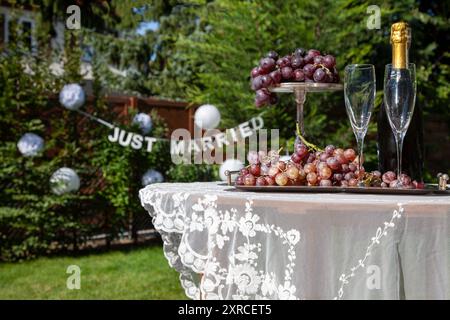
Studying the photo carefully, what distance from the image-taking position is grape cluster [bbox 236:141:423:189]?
178 cm

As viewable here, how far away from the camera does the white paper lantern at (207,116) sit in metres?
5.58

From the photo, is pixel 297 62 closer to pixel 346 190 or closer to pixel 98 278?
pixel 346 190

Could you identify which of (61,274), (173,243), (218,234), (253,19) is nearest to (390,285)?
(218,234)

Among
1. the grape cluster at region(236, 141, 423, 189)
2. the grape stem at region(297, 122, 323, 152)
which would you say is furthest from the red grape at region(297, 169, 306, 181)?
the grape stem at region(297, 122, 323, 152)

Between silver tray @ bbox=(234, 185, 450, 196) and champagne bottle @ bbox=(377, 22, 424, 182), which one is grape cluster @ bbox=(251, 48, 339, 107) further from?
silver tray @ bbox=(234, 185, 450, 196)

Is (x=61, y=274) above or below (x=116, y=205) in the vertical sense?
below

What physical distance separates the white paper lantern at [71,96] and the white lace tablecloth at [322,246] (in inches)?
169

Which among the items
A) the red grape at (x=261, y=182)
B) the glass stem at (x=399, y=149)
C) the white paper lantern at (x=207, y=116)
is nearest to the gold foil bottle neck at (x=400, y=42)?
the glass stem at (x=399, y=149)

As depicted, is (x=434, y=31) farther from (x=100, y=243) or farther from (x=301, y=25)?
(x=100, y=243)

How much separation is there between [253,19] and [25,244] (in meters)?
2.90

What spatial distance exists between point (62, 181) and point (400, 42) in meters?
4.24

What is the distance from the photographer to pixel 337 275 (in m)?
1.50

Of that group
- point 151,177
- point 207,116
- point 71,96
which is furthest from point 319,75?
point 151,177

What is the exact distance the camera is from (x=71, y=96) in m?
5.70
